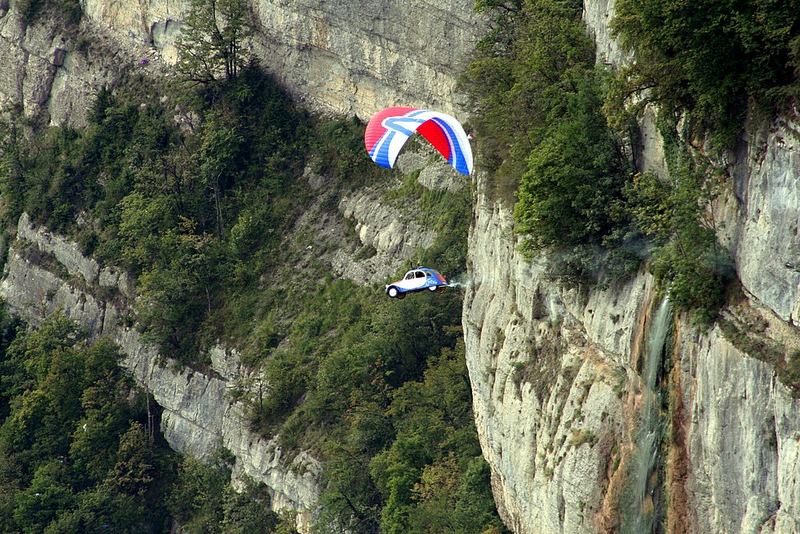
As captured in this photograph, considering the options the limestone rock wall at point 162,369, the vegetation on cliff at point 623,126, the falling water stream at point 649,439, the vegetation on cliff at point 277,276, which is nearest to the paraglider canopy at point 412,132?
the vegetation on cliff at point 623,126

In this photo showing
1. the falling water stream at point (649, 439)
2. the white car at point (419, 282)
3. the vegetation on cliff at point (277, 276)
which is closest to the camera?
the falling water stream at point (649, 439)

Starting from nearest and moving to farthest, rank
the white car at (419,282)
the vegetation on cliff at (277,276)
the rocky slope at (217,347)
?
the white car at (419,282), the vegetation on cliff at (277,276), the rocky slope at (217,347)

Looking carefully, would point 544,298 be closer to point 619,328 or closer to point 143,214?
point 619,328

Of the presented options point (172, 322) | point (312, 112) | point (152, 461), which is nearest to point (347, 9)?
point (312, 112)

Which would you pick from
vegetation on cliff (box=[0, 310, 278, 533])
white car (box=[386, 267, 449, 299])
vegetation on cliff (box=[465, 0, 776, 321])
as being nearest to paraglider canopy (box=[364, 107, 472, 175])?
vegetation on cliff (box=[465, 0, 776, 321])

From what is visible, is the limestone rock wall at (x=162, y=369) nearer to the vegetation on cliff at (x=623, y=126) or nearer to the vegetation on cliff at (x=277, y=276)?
the vegetation on cliff at (x=277, y=276)

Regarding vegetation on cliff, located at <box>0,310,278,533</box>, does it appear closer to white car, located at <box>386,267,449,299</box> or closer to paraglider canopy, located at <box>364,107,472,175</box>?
white car, located at <box>386,267,449,299</box>
